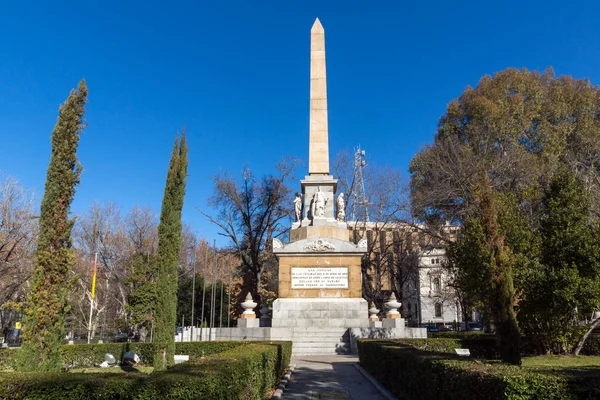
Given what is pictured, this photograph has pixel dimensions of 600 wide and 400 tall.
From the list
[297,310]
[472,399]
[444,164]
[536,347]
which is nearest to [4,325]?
[297,310]

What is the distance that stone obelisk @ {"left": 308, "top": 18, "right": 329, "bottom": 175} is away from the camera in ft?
80.3

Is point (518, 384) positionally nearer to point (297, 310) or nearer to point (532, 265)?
point (532, 265)

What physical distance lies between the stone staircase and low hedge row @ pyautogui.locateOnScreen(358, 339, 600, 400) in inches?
394

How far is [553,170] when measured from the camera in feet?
84.2

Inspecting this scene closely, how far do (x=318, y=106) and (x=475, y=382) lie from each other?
2126 cm

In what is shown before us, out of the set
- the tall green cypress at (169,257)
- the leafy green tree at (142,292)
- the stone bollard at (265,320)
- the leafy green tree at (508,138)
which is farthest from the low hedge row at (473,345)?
the leafy green tree at (142,292)

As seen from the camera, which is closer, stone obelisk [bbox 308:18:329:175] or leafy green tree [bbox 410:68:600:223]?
stone obelisk [bbox 308:18:329:175]

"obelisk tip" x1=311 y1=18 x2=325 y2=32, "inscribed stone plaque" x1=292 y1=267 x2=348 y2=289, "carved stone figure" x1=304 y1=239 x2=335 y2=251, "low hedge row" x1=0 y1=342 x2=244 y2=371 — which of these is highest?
"obelisk tip" x1=311 y1=18 x2=325 y2=32

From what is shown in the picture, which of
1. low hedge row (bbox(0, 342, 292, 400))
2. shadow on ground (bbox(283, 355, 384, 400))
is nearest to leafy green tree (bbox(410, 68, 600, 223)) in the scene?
shadow on ground (bbox(283, 355, 384, 400))

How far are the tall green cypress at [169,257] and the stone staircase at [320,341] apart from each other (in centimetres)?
793

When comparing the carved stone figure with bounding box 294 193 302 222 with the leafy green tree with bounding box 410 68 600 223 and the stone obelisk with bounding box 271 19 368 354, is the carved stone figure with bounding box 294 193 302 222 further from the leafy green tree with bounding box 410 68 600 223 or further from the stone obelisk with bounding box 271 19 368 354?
the leafy green tree with bounding box 410 68 600 223

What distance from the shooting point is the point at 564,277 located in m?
14.8

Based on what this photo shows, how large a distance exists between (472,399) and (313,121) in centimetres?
2084

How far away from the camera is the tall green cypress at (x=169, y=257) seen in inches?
467
